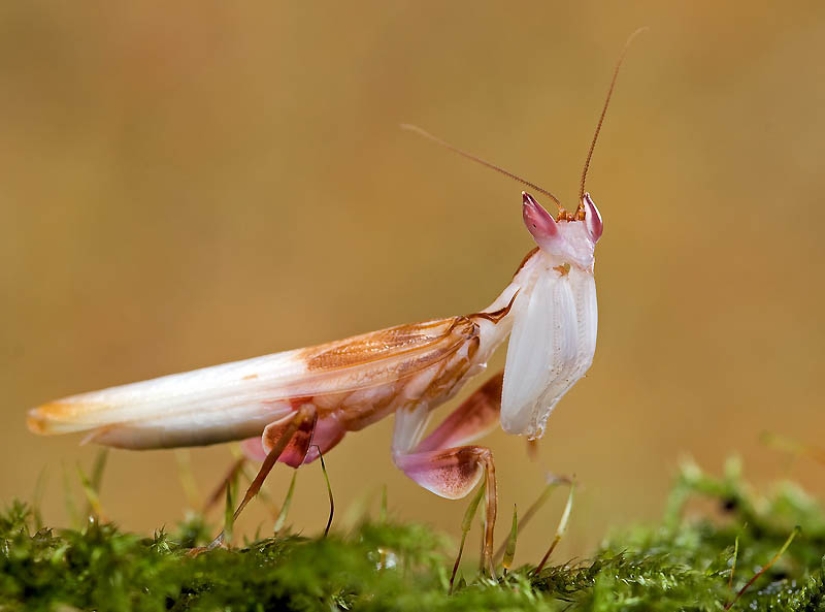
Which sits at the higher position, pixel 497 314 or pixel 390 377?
pixel 497 314

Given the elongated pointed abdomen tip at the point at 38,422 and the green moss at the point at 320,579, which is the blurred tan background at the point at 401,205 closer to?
the elongated pointed abdomen tip at the point at 38,422

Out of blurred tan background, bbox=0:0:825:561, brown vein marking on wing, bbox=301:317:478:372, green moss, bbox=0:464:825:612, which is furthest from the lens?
blurred tan background, bbox=0:0:825:561

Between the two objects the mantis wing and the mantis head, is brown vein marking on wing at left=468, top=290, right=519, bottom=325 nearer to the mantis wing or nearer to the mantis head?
the mantis wing

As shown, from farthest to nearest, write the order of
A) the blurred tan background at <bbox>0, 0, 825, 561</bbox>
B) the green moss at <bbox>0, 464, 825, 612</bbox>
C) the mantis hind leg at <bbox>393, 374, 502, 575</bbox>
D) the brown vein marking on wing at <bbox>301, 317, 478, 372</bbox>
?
1. the blurred tan background at <bbox>0, 0, 825, 561</bbox>
2. the brown vein marking on wing at <bbox>301, 317, 478, 372</bbox>
3. the mantis hind leg at <bbox>393, 374, 502, 575</bbox>
4. the green moss at <bbox>0, 464, 825, 612</bbox>

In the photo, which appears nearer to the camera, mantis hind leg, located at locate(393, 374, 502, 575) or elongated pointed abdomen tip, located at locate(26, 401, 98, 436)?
mantis hind leg, located at locate(393, 374, 502, 575)

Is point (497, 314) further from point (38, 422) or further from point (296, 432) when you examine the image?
point (38, 422)

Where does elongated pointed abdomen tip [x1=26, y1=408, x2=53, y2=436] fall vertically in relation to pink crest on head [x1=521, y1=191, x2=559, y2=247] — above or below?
below

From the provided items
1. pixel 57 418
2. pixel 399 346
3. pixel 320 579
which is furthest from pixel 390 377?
pixel 57 418

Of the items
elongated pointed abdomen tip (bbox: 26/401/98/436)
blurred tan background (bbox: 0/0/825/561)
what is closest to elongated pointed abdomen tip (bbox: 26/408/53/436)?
elongated pointed abdomen tip (bbox: 26/401/98/436)

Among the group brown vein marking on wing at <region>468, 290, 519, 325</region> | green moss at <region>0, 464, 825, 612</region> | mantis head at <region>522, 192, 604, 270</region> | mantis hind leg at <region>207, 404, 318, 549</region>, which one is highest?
mantis head at <region>522, 192, 604, 270</region>
